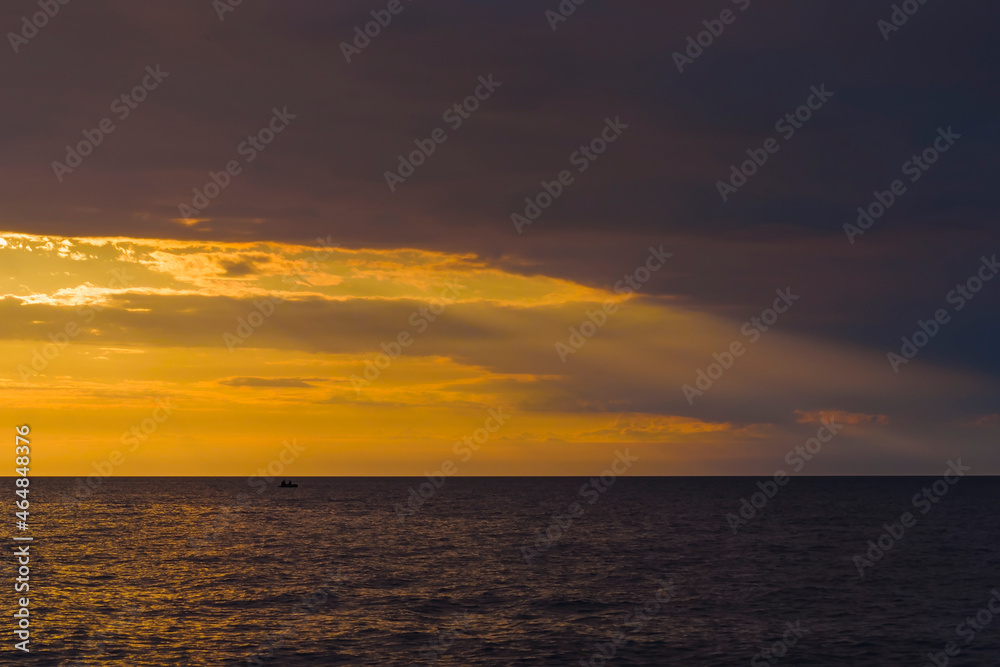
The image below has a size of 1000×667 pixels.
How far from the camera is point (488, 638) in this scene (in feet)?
154

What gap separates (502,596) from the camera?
59.7 m

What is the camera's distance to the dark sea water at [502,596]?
4438 centimetres

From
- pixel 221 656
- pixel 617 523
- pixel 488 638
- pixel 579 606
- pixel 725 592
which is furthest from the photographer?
pixel 617 523

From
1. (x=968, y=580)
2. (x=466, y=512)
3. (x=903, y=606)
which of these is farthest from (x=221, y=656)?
(x=466, y=512)

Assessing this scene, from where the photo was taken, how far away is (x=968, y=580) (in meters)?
68.4

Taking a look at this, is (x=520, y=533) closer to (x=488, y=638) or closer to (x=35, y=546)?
(x=35, y=546)

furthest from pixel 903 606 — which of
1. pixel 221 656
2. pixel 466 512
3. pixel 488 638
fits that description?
pixel 466 512

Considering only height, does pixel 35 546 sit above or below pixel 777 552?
above

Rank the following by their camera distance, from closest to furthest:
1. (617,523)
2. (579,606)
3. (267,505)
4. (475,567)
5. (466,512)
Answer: (579,606)
(475,567)
(617,523)
(466,512)
(267,505)

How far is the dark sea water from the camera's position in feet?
146

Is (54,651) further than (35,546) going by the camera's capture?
No

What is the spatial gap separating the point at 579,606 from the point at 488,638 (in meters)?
10.9

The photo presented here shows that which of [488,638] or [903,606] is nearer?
[488,638]

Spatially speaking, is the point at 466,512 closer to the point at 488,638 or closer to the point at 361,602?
the point at 361,602
